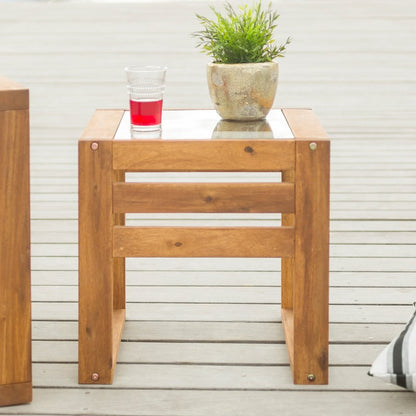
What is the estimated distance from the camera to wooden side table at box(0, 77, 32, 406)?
1.67 metres

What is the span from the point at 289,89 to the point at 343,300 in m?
3.71

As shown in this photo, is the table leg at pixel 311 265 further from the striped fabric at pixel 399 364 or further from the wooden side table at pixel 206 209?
the striped fabric at pixel 399 364

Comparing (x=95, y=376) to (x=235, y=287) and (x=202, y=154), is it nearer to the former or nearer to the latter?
(x=202, y=154)

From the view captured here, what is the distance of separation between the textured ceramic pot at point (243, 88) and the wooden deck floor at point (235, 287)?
0.51m

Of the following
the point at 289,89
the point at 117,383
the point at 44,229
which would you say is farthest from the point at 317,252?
the point at 289,89

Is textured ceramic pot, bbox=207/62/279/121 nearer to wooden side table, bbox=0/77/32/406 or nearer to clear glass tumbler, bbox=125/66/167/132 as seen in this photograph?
clear glass tumbler, bbox=125/66/167/132

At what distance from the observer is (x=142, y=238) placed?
6.10 feet

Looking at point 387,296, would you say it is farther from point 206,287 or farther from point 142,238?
point 142,238

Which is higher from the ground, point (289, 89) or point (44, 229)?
point (289, 89)

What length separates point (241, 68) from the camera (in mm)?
1974

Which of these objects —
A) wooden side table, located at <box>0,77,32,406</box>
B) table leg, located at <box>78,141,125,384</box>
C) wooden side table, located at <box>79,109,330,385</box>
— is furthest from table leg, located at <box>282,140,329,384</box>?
wooden side table, located at <box>0,77,32,406</box>

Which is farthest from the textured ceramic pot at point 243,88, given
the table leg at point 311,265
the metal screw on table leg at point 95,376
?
the metal screw on table leg at point 95,376

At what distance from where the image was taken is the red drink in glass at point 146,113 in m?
1.92

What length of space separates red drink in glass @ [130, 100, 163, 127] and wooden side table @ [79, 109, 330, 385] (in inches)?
2.0
